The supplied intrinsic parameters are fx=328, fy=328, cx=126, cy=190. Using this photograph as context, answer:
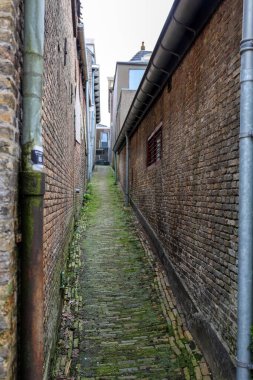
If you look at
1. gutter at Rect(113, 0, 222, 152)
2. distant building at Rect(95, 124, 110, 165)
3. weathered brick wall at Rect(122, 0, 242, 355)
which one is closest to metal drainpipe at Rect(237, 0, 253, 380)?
weathered brick wall at Rect(122, 0, 242, 355)

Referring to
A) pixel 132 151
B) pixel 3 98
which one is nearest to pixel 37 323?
pixel 3 98

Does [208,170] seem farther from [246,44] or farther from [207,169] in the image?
[246,44]

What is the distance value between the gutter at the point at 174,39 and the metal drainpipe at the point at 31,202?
2384mm

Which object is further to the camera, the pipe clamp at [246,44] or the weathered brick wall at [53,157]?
the weathered brick wall at [53,157]

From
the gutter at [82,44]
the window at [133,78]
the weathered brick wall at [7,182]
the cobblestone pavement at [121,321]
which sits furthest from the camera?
the window at [133,78]

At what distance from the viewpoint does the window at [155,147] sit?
771 cm

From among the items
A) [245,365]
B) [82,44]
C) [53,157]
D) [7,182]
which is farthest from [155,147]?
[7,182]

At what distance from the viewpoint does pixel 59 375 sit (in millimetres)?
4016

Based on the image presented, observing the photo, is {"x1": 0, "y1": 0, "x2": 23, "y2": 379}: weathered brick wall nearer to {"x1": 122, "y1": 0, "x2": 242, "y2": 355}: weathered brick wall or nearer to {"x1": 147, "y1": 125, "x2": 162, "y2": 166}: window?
{"x1": 122, "y1": 0, "x2": 242, "y2": 355}: weathered brick wall

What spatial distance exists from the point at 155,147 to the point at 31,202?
19.8 feet

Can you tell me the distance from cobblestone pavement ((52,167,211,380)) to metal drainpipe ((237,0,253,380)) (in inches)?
55.6

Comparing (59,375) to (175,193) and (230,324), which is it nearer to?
(230,324)

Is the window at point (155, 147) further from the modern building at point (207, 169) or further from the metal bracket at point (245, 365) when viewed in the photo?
the metal bracket at point (245, 365)

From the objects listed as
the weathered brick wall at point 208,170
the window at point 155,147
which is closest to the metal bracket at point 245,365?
the weathered brick wall at point 208,170
